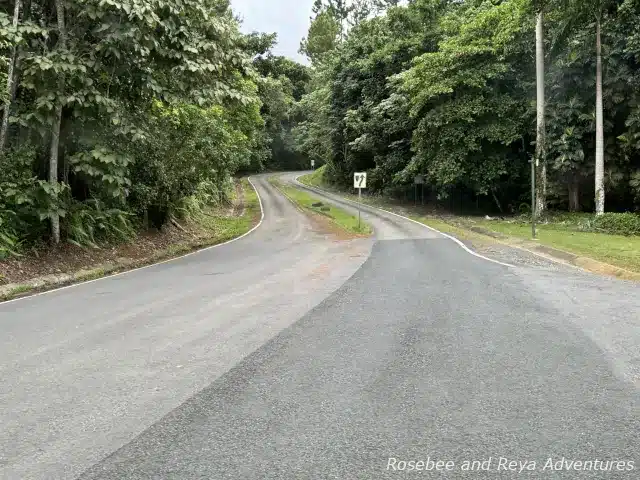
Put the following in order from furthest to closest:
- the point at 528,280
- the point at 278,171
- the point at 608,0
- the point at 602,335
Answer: the point at 278,171
the point at 608,0
the point at 528,280
the point at 602,335

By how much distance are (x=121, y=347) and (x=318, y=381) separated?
2712 millimetres

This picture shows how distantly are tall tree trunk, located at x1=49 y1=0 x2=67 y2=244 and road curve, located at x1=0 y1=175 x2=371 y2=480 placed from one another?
8.10 ft

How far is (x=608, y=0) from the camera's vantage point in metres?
25.8

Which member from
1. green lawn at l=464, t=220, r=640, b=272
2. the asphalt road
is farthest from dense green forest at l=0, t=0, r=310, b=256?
green lawn at l=464, t=220, r=640, b=272

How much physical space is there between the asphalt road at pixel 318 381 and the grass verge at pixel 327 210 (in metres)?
18.3

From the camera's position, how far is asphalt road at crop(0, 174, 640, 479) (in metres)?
3.67

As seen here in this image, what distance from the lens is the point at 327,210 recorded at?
40281 mm

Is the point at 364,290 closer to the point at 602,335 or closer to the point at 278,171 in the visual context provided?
the point at 602,335

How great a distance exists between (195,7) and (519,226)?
19860 millimetres

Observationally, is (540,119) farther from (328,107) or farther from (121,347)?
(121,347)

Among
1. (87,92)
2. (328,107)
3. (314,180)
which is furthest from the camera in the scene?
(314,180)

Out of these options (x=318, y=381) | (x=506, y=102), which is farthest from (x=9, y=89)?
(x=506, y=102)

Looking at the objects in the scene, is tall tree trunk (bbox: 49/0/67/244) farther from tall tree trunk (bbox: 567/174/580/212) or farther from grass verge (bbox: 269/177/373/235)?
tall tree trunk (bbox: 567/174/580/212)

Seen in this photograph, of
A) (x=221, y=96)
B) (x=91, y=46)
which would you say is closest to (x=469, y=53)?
(x=221, y=96)
